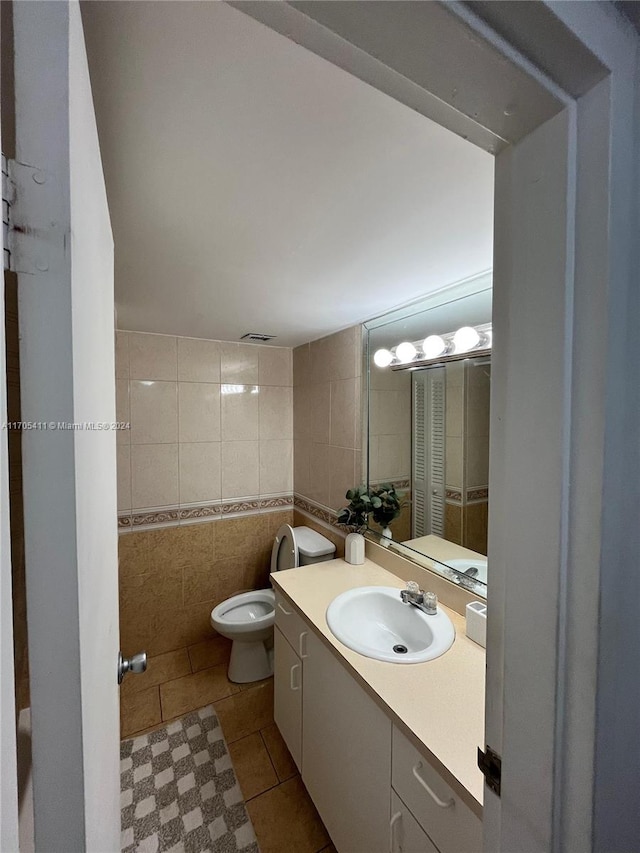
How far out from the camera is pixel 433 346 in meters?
1.44

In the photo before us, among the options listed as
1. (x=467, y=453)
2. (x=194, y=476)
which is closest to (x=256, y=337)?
(x=194, y=476)

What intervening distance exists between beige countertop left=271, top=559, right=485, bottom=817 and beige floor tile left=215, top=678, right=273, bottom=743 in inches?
33.5

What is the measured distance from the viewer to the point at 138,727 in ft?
5.49

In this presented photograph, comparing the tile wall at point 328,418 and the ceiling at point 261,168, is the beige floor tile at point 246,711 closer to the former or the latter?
the tile wall at point 328,418

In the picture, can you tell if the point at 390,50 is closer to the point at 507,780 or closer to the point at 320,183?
the point at 320,183

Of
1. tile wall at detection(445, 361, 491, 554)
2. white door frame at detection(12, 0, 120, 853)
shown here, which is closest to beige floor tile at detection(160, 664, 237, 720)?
tile wall at detection(445, 361, 491, 554)

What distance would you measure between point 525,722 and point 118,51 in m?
1.05

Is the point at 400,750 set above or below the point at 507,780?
below

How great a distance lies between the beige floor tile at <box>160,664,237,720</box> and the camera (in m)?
1.79

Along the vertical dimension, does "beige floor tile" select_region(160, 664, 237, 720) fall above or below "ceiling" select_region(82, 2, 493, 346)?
below

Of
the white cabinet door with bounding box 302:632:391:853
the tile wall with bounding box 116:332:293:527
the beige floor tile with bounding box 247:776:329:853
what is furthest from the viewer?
the tile wall with bounding box 116:332:293:527

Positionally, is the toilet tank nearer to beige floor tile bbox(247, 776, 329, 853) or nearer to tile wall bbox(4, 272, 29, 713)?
beige floor tile bbox(247, 776, 329, 853)

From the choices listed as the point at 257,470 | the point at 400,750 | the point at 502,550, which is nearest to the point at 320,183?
the point at 502,550

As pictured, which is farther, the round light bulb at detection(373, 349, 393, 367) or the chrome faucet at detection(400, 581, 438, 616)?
the round light bulb at detection(373, 349, 393, 367)
